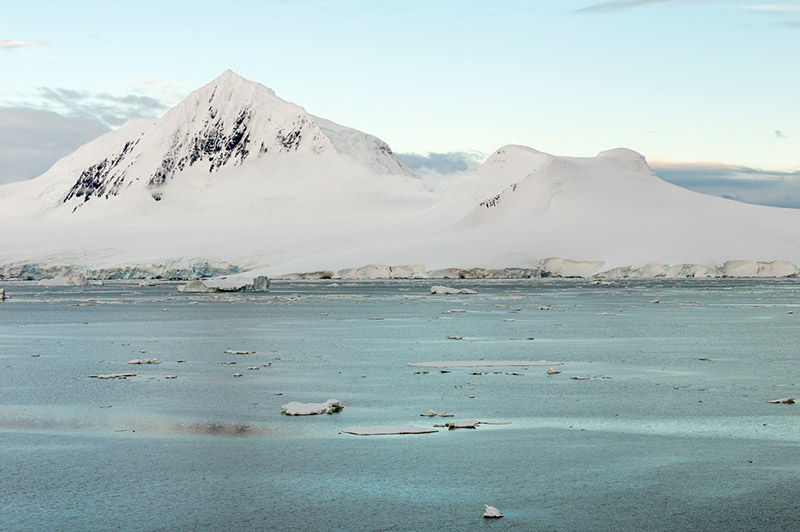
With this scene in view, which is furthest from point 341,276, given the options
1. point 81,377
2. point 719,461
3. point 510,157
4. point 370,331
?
point 719,461

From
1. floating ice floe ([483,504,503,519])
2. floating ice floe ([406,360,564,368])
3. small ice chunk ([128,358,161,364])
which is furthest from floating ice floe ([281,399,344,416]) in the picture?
small ice chunk ([128,358,161,364])

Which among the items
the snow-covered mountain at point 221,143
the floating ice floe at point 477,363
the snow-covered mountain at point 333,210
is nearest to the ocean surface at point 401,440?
the floating ice floe at point 477,363

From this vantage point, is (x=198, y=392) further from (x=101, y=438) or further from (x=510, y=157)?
(x=510, y=157)

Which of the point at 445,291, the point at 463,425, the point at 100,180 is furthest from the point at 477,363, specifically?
the point at 100,180

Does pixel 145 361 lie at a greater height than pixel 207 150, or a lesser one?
lesser

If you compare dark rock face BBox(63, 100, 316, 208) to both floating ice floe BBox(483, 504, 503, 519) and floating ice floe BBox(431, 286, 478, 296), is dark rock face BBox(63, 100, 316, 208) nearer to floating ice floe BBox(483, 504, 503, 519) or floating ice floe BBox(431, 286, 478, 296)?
floating ice floe BBox(431, 286, 478, 296)

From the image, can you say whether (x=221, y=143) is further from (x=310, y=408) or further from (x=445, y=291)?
(x=310, y=408)
